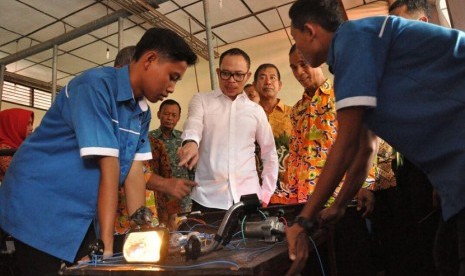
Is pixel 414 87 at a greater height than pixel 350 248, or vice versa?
pixel 414 87

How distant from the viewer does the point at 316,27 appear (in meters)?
1.21

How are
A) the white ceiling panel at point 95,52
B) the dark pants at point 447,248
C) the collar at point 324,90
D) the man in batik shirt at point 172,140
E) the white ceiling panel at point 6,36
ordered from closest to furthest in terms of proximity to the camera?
the dark pants at point 447,248 → the collar at point 324,90 → the man in batik shirt at point 172,140 → the white ceiling panel at point 6,36 → the white ceiling panel at point 95,52

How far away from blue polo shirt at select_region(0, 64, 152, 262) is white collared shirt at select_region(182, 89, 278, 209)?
2.78 feet

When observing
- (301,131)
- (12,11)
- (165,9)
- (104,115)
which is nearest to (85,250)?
(104,115)

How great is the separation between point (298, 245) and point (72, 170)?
789mm

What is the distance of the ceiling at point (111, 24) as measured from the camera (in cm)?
495

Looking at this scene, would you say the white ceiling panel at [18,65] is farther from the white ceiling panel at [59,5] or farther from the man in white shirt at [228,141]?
the man in white shirt at [228,141]

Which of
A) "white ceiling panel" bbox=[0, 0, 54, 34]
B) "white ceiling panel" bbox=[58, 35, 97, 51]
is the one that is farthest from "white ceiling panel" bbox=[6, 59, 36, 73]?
"white ceiling panel" bbox=[0, 0, 54, 34]

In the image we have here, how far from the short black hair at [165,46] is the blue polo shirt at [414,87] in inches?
24.9

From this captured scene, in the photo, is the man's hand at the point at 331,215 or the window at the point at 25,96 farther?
the window at the point at 25,96

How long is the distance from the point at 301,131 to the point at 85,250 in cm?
127

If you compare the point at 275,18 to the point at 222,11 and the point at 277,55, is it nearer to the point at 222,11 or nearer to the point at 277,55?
the point at 277,55

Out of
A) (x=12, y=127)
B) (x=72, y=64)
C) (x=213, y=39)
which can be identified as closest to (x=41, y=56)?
(x=72, y=64)

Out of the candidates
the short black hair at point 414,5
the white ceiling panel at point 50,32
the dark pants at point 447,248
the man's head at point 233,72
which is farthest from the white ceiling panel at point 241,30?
the dark pants at point 447,248
